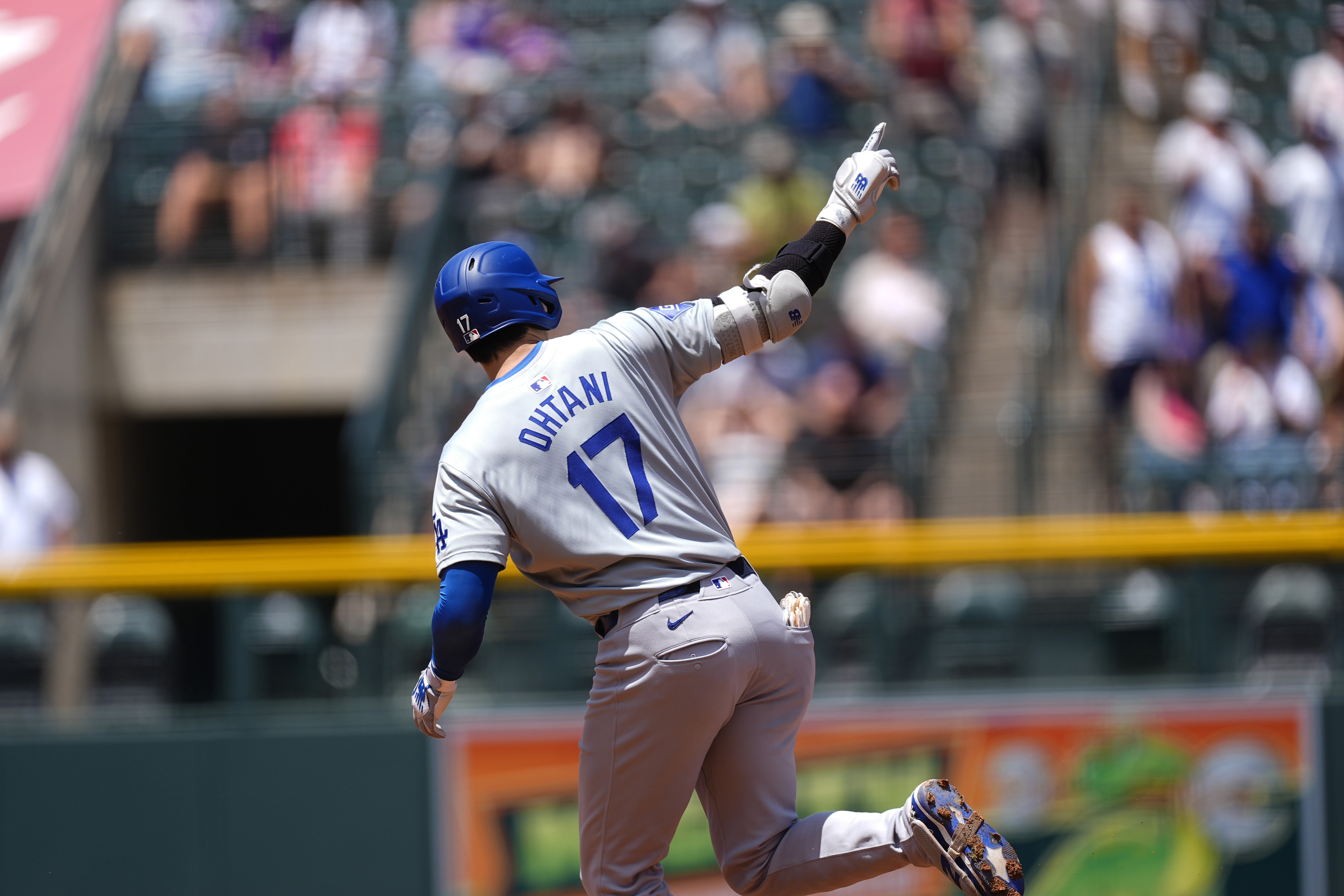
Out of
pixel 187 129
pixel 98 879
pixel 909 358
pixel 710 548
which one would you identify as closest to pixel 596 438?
pixel 710 548

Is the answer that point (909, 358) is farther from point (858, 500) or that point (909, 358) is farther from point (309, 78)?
point (309, 78)

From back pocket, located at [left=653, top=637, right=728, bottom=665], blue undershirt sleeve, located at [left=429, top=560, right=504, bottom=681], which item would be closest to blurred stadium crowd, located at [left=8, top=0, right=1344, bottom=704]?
back pocket, located at [left=653, top=637, right=728, bottom=665]

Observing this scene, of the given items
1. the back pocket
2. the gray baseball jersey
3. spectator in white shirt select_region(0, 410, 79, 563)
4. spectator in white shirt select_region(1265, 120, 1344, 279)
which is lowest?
spectator in white shirt select_region(0, 410, 79, 563)

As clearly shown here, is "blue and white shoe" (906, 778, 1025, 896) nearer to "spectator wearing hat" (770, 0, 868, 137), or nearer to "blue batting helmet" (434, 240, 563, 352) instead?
"blue batting helmet" (434, 240, 563, 352)

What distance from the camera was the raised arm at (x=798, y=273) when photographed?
159 inches

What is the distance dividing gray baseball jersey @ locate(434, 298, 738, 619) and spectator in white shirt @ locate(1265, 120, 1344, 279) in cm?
624

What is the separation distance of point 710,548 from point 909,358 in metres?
5.06

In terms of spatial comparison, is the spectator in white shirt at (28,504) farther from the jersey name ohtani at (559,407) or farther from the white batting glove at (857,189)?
the white batting glove at (857,189)

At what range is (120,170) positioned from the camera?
38.5 ft

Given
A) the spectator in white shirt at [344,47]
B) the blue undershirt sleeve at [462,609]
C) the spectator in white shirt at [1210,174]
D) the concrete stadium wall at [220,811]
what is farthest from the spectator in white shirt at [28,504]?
the spectator in white shirt at [1210,174]

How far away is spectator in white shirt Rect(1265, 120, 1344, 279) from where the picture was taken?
29.8ft

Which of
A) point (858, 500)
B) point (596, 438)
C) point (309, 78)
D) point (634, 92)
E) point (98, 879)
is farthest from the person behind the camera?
point (309, 78)

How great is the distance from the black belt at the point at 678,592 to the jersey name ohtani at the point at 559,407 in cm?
46

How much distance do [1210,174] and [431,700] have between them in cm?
692
